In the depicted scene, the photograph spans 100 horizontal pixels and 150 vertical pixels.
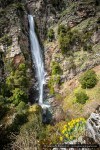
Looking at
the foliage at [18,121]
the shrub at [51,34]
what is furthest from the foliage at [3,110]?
the shrub at [51,34]

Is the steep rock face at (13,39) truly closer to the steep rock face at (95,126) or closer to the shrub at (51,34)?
the shrub at (51,34)

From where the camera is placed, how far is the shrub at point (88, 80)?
46.2 meters

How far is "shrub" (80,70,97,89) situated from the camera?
4625 centimetres

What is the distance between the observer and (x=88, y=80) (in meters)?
45.9

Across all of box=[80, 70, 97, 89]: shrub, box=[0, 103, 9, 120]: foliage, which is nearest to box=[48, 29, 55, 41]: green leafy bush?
box=[80, 70, 97, 89]: shrub

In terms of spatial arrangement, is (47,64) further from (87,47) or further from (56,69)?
(87,47)

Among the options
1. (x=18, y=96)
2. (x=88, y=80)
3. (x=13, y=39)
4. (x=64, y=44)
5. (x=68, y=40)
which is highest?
(x=13, y=39)

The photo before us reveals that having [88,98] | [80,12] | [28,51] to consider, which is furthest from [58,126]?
[80,12]

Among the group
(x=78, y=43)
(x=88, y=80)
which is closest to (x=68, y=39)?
(x=78, y=43)

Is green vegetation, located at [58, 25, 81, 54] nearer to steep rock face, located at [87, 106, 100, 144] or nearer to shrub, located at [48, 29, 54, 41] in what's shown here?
shrub, located at [48, 29, 54, 41]

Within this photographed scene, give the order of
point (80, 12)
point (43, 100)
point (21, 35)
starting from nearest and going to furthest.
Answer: point (43, 100) → point (21, 35) → point (80, 12)

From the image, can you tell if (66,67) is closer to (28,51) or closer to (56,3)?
(28,51)

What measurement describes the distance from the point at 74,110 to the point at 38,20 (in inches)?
1126

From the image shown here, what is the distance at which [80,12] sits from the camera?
60.6 metres
